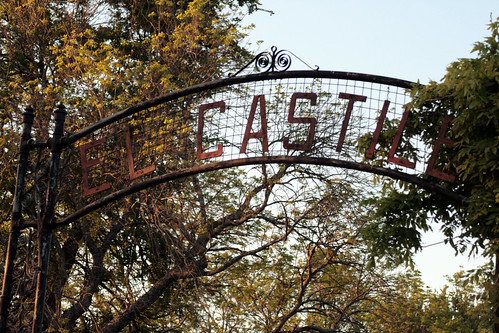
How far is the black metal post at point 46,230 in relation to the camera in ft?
26.6

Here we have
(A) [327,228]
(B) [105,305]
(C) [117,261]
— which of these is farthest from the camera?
(C) [117,261]

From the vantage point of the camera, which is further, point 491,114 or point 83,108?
point 83,108

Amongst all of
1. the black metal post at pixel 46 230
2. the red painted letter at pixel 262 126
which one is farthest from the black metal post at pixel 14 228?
the red painted letter at pixel 262 126

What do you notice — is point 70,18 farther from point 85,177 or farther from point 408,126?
point 408,126

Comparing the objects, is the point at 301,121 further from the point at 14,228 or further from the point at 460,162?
the point at 14,228

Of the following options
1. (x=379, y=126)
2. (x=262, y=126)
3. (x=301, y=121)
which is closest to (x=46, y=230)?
(x=262, y=126)

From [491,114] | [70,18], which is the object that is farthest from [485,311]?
[70,18]

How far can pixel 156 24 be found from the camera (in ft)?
56.6

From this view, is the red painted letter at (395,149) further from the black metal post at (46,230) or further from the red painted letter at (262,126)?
the black metal post at (46,230)

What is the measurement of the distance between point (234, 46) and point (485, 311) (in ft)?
34.2

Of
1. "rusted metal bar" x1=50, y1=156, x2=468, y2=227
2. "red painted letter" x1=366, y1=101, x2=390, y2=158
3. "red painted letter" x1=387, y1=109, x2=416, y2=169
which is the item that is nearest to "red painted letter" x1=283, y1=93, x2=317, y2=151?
"rusted metal bar" x1=50, y1=156, x2=468, y2=227

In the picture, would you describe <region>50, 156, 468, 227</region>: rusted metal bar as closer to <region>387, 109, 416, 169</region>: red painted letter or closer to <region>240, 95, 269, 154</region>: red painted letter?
<region>387, 109, 416, 169</region>: red painted letter

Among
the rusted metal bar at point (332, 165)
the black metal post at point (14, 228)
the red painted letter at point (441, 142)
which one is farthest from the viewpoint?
the black metal post at point (14, 228)

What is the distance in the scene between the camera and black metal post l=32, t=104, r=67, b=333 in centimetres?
809
